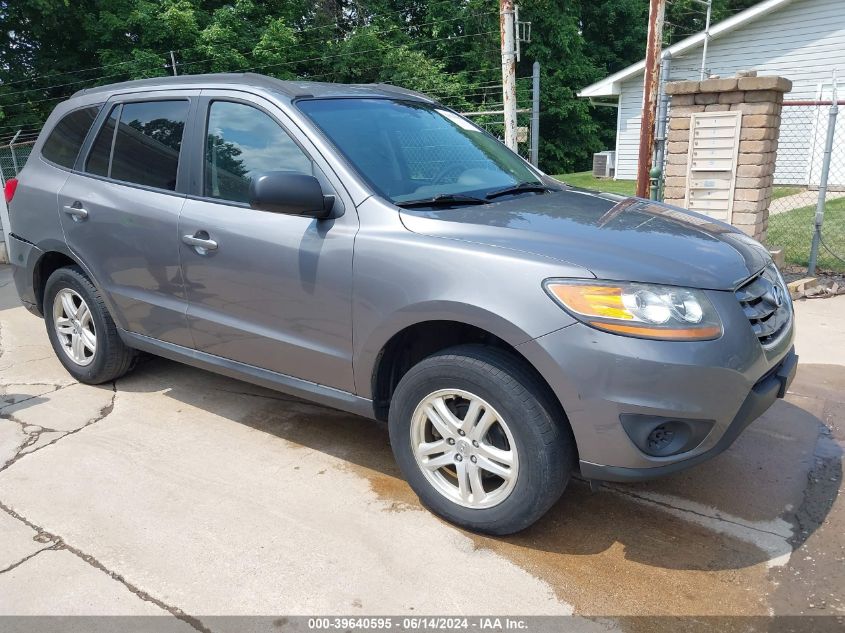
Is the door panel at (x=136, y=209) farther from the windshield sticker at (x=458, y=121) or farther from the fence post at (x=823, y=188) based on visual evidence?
the fence post at (x=823, y=188)

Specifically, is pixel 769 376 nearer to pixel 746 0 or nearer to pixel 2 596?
pixel 2 596

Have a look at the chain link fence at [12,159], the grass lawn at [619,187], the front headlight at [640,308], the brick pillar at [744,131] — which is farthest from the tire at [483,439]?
the chain link fence at [12,159]

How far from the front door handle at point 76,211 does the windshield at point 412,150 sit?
1642 mm

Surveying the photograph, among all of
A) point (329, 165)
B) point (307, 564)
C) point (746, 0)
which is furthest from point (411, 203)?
point (746, 0)

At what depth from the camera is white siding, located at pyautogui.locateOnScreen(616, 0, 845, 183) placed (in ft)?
54.4

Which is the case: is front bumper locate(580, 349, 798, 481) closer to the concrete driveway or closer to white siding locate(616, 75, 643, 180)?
the concrete driveway

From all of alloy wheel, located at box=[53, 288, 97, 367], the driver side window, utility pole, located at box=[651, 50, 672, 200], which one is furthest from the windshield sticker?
utility pole, located at box=[651, 50, 672, 200]

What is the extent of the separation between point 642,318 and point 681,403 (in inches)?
Answer: 12.7

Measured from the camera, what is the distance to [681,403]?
2418 millimetres

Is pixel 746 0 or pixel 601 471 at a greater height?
pixel 746 0

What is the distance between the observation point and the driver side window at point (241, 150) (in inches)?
132

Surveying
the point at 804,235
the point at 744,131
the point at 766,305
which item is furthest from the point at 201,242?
the point at 804,235

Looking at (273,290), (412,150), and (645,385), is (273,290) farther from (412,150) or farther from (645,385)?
(645,385)

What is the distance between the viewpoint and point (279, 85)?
3.53 metres
